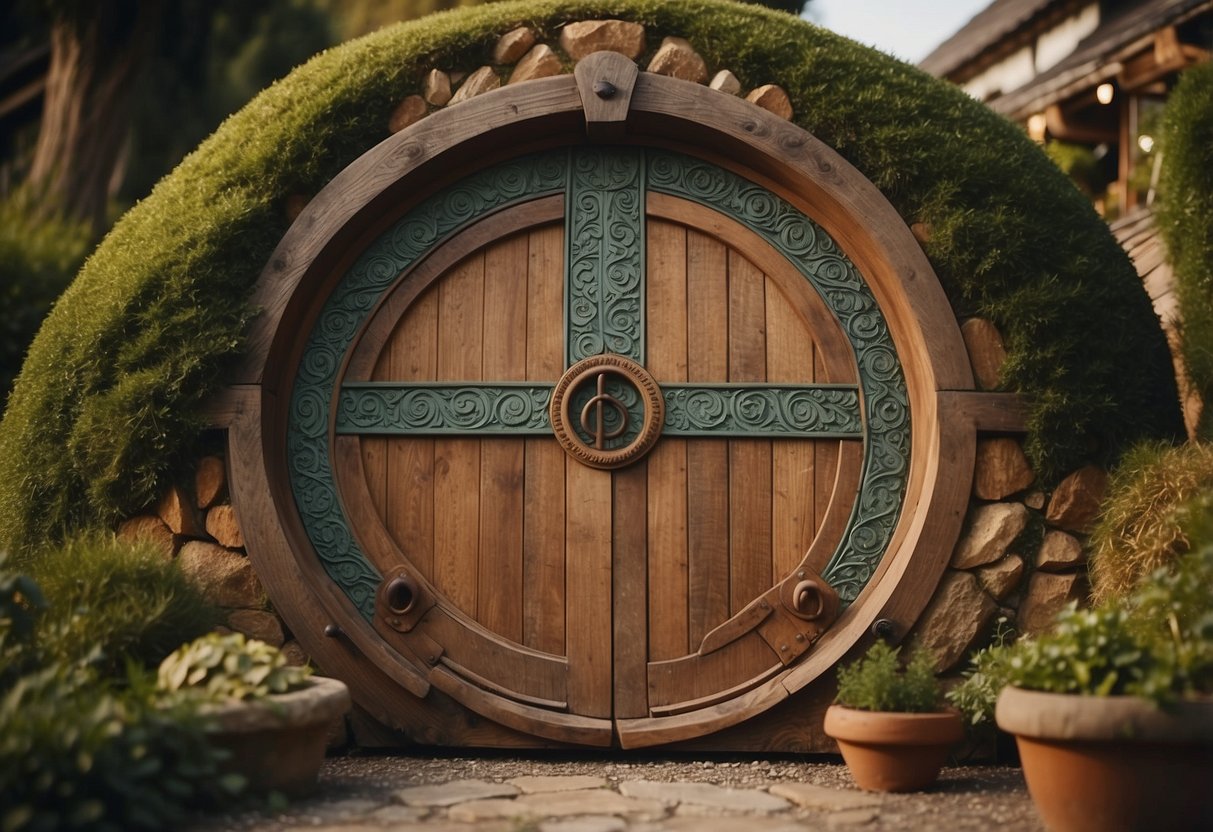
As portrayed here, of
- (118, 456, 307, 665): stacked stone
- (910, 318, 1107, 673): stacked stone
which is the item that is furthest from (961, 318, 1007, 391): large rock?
(118, 456, 307, 665): stacked stone

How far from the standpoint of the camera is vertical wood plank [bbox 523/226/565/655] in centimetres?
479

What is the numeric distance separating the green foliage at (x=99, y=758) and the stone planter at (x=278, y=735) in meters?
0.07

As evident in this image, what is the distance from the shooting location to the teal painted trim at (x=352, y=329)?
483cm

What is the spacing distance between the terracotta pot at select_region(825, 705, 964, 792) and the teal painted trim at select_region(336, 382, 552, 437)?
167 cm

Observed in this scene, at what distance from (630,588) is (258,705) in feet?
5.43

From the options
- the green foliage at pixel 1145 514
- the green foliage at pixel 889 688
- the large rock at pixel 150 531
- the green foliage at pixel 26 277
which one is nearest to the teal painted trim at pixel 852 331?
the green foliage at pixel 889 688

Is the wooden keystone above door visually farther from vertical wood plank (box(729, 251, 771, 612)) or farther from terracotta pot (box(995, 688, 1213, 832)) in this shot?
terracotta pot (box(995, 688, 1213, 832))

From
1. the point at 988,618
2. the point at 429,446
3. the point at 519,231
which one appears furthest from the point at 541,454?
the point at 988,618

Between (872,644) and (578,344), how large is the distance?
5.37 ft

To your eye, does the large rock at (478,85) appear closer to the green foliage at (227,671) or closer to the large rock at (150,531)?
→ the large rock at (150,531)

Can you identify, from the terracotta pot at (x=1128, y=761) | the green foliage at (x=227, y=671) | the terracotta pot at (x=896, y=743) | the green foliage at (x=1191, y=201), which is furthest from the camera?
the green foliage at (x=1191, y=201)

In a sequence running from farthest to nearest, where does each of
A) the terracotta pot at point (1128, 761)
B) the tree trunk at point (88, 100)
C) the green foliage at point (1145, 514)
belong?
the tree trunk at point (88, 100) → the green foliage at point (1145, 514) → the terracotta pot at point (1128, 761)

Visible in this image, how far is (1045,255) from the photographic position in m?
4.70

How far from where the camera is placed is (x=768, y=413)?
4820mm
